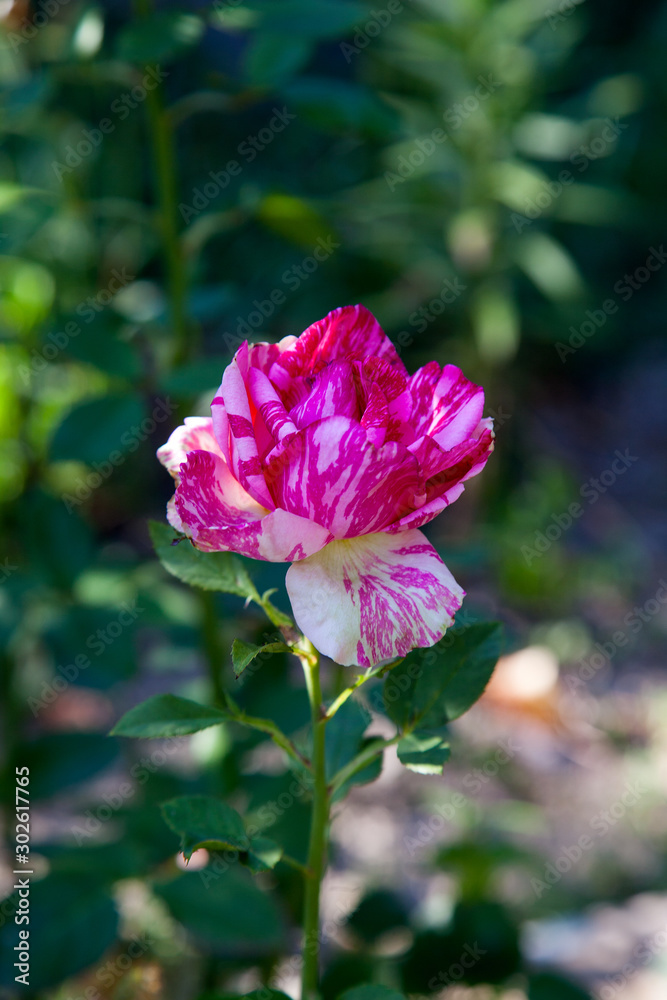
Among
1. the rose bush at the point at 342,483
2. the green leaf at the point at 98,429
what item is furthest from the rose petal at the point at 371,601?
the green leaf at the point at 98,429

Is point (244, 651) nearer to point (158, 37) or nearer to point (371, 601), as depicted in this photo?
point (371, 601)

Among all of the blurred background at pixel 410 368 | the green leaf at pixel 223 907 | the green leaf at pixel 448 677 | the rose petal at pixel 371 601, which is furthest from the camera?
the blurred background at pixel 410 368

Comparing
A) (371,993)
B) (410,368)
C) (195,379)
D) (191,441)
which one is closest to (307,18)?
(195,379)

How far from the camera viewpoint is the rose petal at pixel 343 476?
343 millimetres

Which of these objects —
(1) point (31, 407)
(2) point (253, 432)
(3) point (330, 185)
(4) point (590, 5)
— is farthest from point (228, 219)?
(4) point (590, 5)

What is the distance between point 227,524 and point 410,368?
2.09m

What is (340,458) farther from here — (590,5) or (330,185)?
(590,5)

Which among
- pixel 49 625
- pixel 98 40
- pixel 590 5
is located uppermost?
pixel 590 5

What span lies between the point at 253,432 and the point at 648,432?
115 inches

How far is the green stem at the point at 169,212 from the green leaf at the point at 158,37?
6 cm

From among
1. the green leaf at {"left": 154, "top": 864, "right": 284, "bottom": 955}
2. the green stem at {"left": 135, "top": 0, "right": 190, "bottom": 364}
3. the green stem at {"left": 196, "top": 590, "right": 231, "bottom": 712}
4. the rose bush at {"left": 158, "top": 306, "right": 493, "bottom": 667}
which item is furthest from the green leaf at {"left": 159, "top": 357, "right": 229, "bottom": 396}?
the green leaf at {"left": 154, "top": 864, "right": 284, "bottom": 955}

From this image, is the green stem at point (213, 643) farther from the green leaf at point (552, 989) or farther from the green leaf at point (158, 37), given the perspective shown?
the green leaf at point (158, 37)

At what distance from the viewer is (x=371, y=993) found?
0.43 metres

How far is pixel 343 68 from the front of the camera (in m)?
2.67
